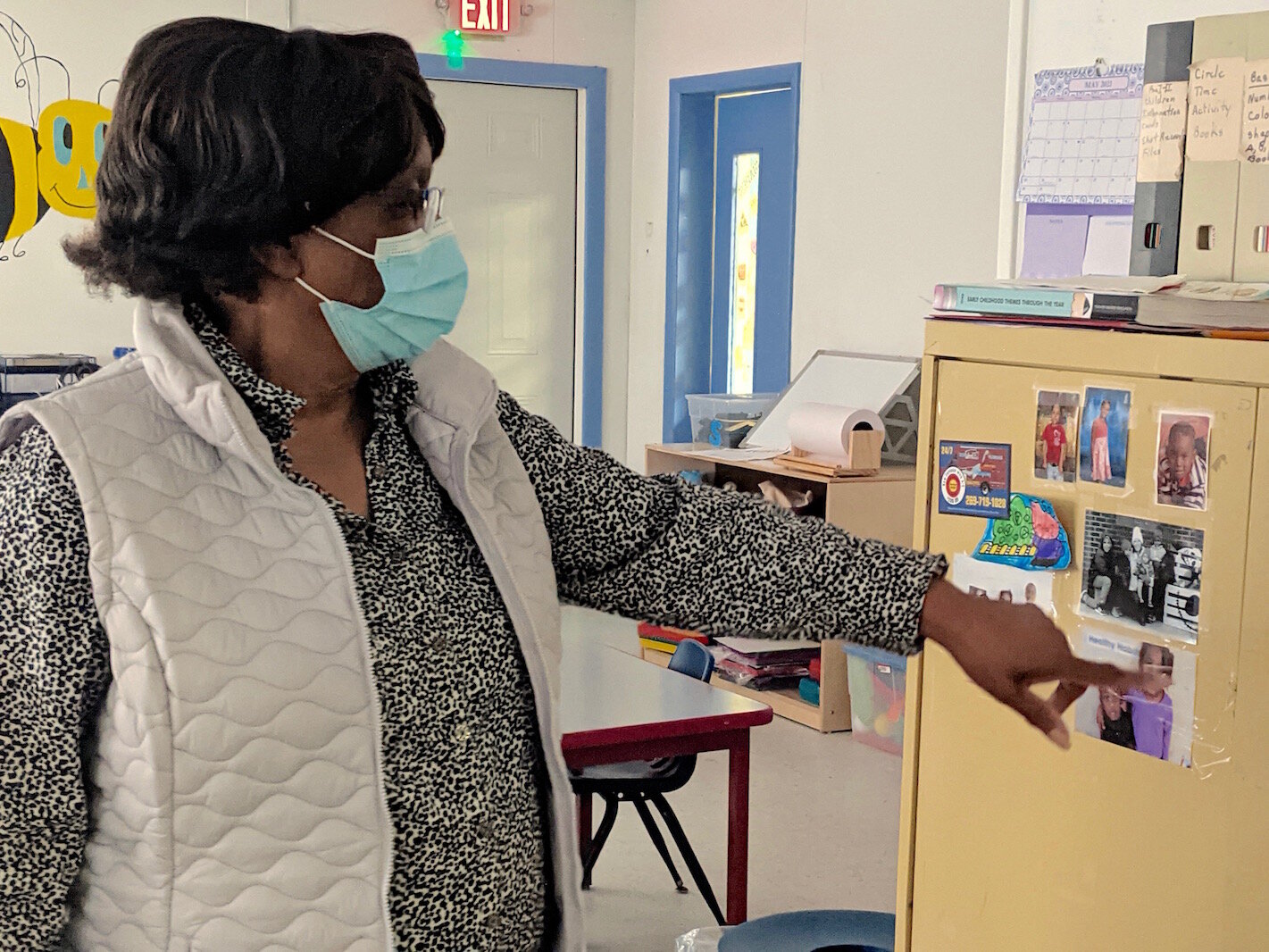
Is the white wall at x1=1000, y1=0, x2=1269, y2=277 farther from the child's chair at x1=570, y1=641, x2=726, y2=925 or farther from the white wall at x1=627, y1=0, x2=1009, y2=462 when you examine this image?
the white wall at x1=627, y1=0, x2=1009, y2=462

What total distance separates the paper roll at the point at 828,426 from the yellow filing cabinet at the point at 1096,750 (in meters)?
2.55

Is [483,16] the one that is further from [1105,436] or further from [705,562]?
[705,562]

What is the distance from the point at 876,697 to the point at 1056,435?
275 centimetres

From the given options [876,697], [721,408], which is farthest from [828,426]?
[721,408]

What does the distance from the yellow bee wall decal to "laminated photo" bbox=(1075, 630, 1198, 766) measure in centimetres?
489

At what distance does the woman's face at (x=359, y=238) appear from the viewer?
1.36 metres

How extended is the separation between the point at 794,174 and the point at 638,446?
176cm

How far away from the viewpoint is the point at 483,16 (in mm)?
6605

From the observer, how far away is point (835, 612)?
4.99 feet

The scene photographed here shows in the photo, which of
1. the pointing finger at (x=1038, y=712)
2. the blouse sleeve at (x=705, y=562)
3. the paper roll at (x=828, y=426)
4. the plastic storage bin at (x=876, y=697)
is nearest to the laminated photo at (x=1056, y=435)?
the blouse sleeve at (x=705, y=562)

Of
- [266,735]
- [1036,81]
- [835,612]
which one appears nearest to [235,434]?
[266,735]

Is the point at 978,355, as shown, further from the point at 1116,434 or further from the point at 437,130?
the point at 437,130

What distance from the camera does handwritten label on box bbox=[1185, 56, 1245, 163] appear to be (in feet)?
7.26

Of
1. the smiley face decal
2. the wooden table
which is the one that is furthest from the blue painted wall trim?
the wooden table
